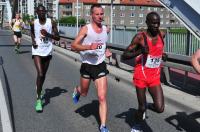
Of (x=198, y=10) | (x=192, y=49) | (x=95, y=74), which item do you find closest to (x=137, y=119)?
(x=95, y=74)

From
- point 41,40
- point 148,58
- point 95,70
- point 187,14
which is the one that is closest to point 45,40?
point 41,40

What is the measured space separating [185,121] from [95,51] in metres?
1.88

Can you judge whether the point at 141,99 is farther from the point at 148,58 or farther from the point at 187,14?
the point at 187,14

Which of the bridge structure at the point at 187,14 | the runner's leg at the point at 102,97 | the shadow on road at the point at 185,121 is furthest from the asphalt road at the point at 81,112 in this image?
the bridge structure at the point at 187,14

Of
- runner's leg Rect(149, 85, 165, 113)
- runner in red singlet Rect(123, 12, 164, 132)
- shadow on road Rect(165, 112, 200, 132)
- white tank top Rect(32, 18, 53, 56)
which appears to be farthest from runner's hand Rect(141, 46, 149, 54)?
white tank top Rect(32, 18, 53, 56)

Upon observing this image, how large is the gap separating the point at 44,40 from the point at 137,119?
9.66ft

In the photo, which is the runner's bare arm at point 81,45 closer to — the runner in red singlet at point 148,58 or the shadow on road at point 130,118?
the runner in red singlet at point 148,58

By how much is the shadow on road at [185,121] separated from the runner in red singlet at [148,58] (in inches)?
36.9

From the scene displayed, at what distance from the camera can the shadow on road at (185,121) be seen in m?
7.33

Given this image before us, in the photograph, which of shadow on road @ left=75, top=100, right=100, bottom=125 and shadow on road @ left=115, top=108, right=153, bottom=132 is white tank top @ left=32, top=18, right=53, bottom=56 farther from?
shadow on road @ left=115, top=108, right=153, bottom=132

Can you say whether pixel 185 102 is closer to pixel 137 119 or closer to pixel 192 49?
pixel 137 119

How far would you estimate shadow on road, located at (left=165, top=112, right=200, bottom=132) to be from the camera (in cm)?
733

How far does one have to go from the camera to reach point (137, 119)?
6680mm

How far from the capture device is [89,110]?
8.74m
